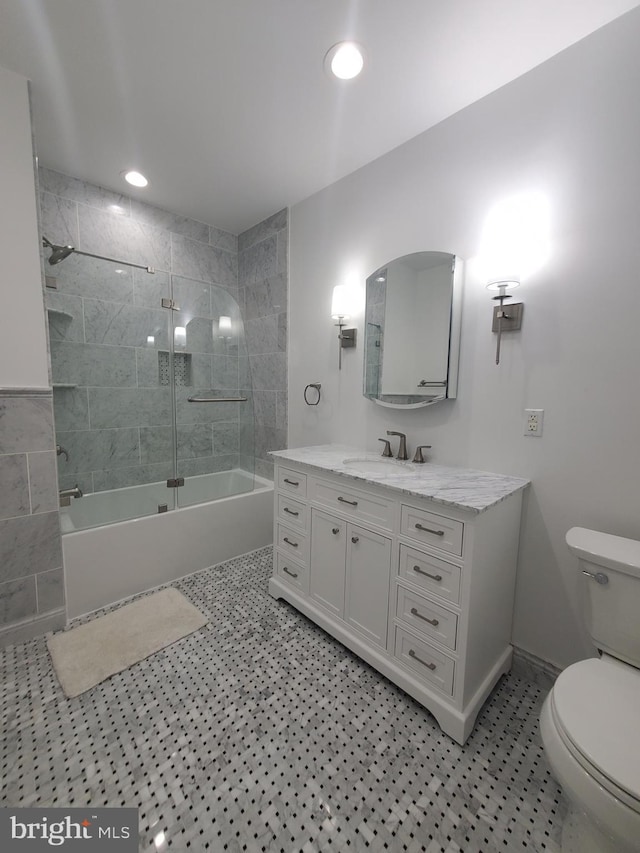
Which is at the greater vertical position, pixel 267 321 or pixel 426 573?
pixel 267 321

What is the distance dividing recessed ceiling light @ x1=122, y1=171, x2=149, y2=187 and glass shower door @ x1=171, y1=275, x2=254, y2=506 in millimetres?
600

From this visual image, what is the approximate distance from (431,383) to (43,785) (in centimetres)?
216

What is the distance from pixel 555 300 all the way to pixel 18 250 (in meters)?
2.43

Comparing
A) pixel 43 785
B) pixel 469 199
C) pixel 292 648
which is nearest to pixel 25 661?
pixel 43 785

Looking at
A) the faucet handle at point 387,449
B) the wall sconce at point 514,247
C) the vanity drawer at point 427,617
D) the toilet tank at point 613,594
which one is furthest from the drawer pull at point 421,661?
the wall sconce at point 514,247

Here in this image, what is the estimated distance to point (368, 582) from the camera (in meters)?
1.60

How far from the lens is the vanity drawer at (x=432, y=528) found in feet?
4.21

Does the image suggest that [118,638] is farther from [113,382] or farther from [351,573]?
[113,382]

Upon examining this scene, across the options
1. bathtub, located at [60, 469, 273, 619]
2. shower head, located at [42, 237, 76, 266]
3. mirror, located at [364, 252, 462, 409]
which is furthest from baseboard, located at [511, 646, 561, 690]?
shower head, located at [42, 237, 76, 266]

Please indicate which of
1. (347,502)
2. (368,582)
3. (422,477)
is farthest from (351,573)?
(422,477)

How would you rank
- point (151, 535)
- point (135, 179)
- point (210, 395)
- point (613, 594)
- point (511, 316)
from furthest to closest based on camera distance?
point (210, 395)
point (135, 179)
point (151, 535)
point (511, 316)
point (613, 594)

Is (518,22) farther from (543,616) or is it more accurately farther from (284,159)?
(543,616)

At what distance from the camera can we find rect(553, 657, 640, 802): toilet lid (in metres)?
0.78

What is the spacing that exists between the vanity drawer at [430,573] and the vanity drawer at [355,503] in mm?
145
